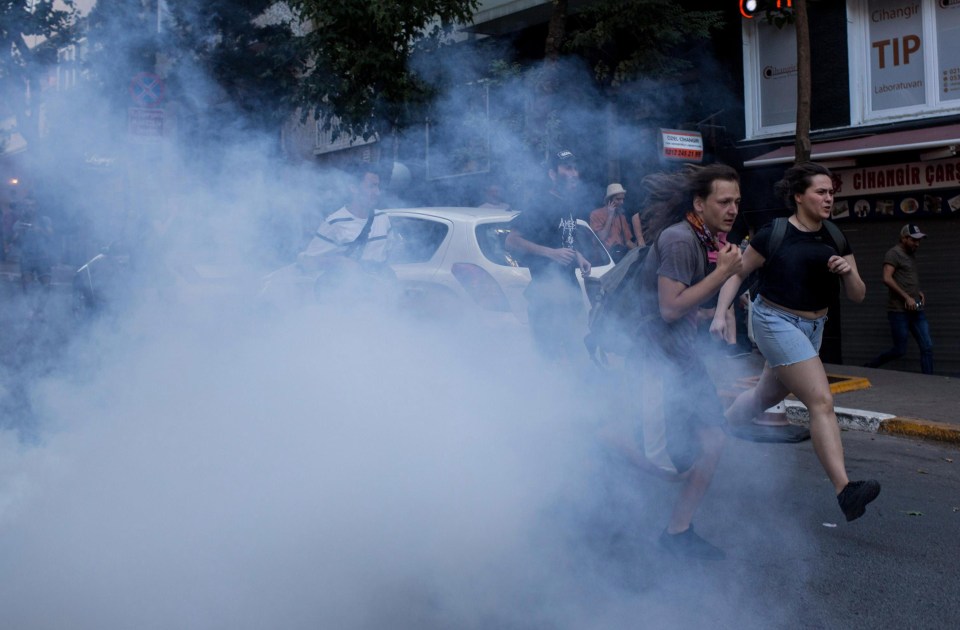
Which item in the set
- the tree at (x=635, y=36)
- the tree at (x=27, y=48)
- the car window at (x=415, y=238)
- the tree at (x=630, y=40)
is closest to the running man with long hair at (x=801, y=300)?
the car window at (x=415, y=238)

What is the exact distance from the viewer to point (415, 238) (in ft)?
20.1

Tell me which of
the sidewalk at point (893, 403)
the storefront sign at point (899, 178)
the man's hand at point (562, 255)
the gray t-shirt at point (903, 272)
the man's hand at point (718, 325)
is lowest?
the sidewalk at point (893, 403)

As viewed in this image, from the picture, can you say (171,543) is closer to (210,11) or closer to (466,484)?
(466,484)

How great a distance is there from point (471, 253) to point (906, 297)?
566 centimetres

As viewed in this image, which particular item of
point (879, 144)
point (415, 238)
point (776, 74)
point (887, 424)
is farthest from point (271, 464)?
point (776, 74)

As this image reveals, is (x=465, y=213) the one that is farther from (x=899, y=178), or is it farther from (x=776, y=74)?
(x=776, y=74)

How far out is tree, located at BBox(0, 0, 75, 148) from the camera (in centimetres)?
343

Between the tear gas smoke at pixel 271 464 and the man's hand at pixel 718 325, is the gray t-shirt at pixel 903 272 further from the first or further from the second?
the tear gas smoke at pixel 271 464

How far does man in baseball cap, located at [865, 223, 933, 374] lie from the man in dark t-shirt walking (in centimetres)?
525

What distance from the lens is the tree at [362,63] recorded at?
5887 mm

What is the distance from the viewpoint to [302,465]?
324 centimetres

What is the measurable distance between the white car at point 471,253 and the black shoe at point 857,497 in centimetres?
206

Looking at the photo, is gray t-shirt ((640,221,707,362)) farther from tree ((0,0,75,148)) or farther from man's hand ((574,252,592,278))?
tree ((0,0,75,148))

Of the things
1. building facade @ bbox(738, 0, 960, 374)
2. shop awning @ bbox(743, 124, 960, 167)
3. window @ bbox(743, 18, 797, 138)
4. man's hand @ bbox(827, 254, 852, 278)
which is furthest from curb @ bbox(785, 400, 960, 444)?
window @ bbox(743, 18, 797, 138)
